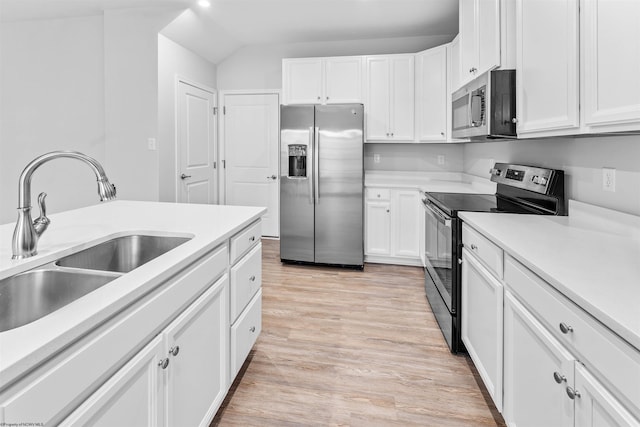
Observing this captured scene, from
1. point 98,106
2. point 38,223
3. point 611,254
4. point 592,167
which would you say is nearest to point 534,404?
point 611,254

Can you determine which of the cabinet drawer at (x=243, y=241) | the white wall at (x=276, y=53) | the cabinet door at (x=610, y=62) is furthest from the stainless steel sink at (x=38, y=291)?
the white wall at (x=276, y=53)

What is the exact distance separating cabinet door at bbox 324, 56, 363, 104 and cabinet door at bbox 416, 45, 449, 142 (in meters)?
0.65

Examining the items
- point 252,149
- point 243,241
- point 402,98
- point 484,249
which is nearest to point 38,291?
point 243,241

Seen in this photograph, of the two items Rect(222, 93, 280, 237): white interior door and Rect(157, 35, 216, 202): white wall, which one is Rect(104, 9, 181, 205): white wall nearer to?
Rect(157, 35, 216, 202): white wall

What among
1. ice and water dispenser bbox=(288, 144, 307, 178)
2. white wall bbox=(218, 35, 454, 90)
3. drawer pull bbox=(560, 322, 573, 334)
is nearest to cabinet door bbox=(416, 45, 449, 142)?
white wall bbox=(218, 35, 454, 90)

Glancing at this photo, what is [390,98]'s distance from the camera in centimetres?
421

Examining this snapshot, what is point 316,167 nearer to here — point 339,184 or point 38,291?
point 339,184

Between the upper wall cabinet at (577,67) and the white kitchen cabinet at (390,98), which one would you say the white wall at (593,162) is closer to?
the upper wall cabinet at (577,67)

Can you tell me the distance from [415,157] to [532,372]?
359 cm

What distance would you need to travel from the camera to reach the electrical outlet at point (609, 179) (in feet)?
5.64

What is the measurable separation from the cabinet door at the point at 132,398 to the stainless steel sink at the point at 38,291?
0.97 feet

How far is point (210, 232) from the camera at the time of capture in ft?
5.23

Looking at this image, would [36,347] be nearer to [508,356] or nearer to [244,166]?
[508,356]

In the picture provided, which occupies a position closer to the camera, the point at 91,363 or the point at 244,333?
the point at 91,363
